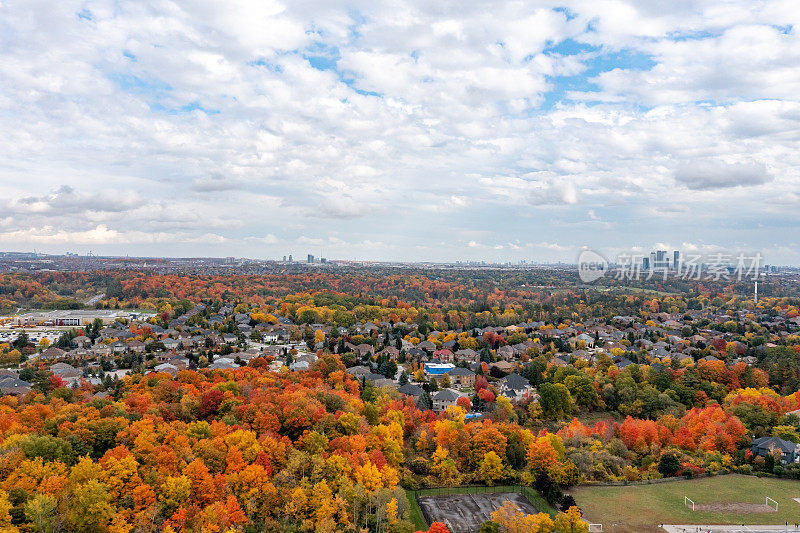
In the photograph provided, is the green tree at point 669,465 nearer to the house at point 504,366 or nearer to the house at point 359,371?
the house at point 504,366

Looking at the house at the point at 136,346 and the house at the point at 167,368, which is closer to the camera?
the house at the point at 167,368

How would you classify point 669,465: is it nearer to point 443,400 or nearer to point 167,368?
point 443,400

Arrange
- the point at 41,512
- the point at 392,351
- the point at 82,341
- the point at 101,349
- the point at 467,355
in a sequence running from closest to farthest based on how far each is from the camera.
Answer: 1. the point at 41,512
2. the point at 101,349
3. the point at 467,355
4. the point at 392,351
5. the point at 82,341

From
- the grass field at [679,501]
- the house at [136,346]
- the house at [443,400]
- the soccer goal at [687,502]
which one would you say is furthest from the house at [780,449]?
the house at [136,346]

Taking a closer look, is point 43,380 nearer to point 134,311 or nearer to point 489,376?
point 489,376

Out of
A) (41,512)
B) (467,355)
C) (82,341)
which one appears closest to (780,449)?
(467,355)

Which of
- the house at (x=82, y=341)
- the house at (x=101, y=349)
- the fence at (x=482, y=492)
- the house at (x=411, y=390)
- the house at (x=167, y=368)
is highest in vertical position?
the house at (x=411, y=390)

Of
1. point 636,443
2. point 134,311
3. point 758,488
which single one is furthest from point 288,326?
point 758,488

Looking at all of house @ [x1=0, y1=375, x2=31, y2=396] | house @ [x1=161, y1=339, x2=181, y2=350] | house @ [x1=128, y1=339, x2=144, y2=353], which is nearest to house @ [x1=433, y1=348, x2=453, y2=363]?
→ house @ [x1=161, y1=339, x2=181, y2=350]
